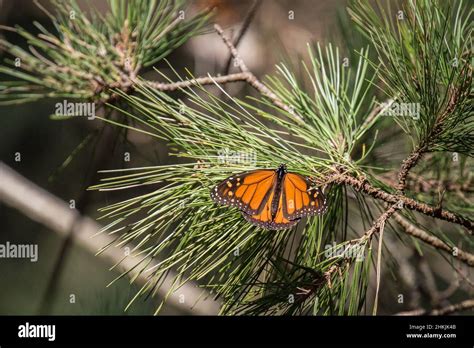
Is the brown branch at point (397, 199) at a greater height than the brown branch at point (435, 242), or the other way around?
the brown branch at point (397, 199)

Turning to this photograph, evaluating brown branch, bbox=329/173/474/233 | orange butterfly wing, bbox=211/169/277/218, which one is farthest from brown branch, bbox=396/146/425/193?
orange butterfly wing, bbox=211/169/277/218

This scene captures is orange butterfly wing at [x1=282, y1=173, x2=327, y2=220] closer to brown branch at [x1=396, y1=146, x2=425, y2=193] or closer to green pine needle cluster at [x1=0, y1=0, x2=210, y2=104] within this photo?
brown branch at [x1=396, y1=146, x2=425, y2=193]

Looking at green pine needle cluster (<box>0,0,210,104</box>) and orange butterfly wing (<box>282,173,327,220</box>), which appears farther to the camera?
green pine needle cluster (<box>0,0,210,104</box>)

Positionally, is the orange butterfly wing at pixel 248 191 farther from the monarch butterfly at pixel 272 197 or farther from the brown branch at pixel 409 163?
the brown branch at pixel 409 163

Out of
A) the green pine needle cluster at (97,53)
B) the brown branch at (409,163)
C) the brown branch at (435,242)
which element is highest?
the green pine needle cluster at (97,53)

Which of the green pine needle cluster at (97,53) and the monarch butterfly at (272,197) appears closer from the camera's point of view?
the monarch butterfly at (272,197)

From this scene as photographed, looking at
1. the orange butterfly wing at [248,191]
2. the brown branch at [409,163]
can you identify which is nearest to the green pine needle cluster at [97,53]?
the orange butterfly wing at [248,191]

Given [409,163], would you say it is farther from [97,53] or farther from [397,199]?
[97,53]

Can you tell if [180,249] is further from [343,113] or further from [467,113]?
[467,113]
